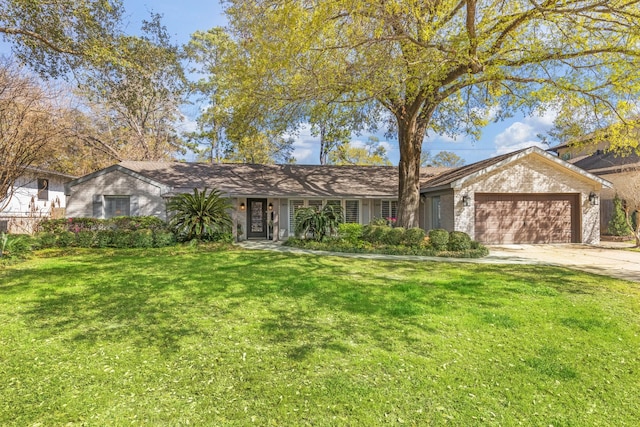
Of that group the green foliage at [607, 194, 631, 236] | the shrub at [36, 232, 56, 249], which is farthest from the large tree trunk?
the shrub at [36, 232, 56, 249]

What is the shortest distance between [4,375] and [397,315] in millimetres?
4637

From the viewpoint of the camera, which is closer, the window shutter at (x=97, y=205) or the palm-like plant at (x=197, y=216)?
the palm-like plant at (x=197, y=216)

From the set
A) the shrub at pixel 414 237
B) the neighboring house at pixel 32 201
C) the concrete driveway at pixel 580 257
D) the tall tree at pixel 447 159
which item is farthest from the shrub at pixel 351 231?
the tall tree at pixel 447 159

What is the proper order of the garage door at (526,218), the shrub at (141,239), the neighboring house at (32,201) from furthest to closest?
1. the neighboring house at (32,201)
2. the garage door at (526,218)
3. the shrub at (141,239)

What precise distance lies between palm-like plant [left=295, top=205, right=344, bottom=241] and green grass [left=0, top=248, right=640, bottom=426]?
6538 mm

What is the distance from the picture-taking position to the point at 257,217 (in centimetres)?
1717

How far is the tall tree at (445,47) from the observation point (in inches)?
288

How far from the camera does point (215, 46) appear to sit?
2469cm

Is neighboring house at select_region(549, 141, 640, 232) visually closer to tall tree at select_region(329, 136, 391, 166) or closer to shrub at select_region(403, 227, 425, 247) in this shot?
shrub at select_region(403, 227, 425, 247)

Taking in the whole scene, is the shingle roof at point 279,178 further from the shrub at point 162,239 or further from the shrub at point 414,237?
the shrub at point 414,237

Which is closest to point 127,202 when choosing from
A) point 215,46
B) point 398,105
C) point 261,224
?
point 261,224

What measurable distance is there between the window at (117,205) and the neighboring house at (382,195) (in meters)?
0.04

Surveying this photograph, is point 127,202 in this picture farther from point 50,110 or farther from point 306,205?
point 306,205

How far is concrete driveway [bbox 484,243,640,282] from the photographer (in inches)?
340
